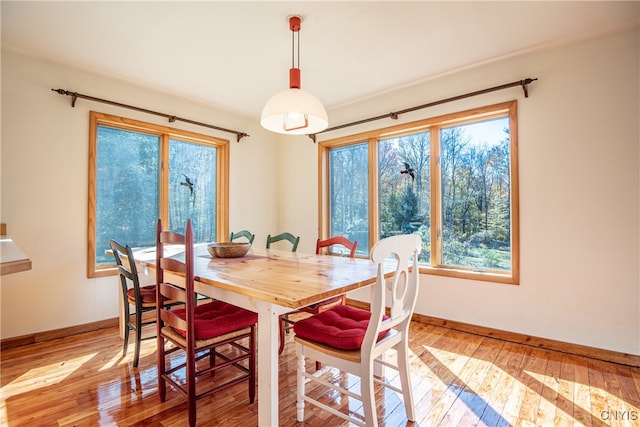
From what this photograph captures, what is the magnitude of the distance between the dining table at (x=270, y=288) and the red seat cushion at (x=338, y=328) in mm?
170

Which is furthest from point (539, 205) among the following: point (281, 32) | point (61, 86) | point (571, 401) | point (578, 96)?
point (61, 86)

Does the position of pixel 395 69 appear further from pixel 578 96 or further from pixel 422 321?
pixel 422 321

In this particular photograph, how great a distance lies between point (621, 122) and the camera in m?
2.24

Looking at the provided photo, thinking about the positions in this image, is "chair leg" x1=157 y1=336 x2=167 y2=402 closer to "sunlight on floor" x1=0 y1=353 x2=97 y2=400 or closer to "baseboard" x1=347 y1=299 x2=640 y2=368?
"sunlight on floor" x1=0 y1=353 x2=97 y2=400

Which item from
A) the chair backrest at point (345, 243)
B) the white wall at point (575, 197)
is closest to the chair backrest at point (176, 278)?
the chair backrest at point (345, 243)

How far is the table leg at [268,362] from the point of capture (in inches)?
52.4

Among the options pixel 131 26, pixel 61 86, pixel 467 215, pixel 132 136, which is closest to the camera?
pixel 131 26

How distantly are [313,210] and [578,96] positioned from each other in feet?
9.13

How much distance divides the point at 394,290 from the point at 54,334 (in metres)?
2.94

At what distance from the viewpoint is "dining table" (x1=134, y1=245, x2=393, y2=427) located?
1.32 meters

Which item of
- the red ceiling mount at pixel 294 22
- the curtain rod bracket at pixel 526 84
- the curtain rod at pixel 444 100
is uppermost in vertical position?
the red ceiling mount at pixel 294 22

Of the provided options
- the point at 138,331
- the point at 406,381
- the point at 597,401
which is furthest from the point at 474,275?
the point at 138,331

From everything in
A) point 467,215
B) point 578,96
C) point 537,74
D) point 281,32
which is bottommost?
point 467,215

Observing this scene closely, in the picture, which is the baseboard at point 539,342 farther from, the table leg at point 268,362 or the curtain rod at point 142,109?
the curtain rod at point 142,109
